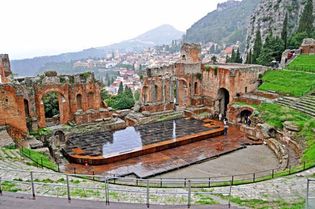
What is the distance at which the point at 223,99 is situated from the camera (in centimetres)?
3409

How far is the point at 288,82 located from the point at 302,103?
4806 mm

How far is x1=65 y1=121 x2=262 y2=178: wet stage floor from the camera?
61.0 ft

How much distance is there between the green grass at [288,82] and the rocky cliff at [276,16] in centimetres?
3718

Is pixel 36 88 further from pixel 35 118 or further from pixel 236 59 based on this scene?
pixel 236 59

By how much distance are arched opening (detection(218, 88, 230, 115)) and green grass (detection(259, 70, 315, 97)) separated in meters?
3.76

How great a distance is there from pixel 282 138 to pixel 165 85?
507 inches

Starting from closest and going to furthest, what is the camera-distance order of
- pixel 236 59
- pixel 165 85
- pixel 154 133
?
1. pixel 154 133
2. pixel 165 85
3. pixel 236 59

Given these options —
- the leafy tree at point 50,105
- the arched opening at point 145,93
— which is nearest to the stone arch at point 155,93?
the arched opening at point 145,93

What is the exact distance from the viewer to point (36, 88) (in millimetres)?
24703

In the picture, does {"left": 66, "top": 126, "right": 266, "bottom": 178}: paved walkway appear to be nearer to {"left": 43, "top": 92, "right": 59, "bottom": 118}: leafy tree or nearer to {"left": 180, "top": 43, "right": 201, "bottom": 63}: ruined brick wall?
{"left": 180, "top": 43, "right": 201, "bottom": 63}: ruined brick wall

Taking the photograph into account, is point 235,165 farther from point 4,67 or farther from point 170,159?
point 4,67

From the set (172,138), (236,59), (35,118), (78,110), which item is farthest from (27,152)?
(236,59)

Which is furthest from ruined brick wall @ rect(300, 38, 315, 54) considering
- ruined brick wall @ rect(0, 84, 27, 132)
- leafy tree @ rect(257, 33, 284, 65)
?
ruined brick wall @ rect(0, 84, 27, 132)

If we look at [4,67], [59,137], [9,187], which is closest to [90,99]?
[59,137]
